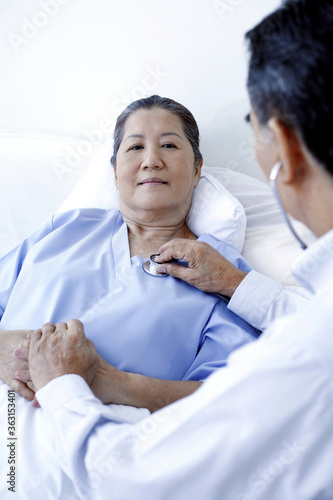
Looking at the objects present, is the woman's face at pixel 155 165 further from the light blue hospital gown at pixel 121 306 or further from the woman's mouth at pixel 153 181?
the light blue hospital gown at pixel 121 306

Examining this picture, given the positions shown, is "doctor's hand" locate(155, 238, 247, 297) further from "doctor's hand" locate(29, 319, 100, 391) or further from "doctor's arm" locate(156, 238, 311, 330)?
"doctor's hand" locate(29, 319, 100, 391)

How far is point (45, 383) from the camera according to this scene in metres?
0.93

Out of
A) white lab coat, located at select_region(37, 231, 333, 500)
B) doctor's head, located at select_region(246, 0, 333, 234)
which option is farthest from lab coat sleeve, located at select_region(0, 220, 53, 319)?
doctor's head, located at select_region(246, 0, 333, 234)

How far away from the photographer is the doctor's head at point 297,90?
639mm

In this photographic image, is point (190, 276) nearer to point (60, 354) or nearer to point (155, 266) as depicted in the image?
point (155, 266)

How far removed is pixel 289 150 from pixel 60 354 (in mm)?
613

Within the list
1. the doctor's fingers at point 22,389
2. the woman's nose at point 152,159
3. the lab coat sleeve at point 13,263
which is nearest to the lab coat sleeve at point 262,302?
the woman's nose at point 152,159

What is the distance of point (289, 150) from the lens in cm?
70

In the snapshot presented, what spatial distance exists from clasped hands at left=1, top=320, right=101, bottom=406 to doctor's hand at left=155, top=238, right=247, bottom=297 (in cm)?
35

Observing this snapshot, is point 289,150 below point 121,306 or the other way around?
the other way around

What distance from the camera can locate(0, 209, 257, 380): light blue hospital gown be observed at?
121cm

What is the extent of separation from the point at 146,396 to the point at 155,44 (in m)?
1.46

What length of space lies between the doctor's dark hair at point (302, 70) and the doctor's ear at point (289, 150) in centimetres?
1

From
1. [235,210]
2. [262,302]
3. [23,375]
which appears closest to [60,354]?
[23,375]
